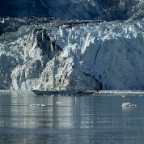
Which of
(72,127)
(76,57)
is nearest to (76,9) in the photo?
(76,57)

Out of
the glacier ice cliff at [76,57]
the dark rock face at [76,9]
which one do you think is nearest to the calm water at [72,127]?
the glacier ice cliff at [76,57]

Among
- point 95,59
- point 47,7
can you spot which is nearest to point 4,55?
point 95,59

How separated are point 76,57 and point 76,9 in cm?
3276

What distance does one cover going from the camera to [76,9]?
15575 centimetres

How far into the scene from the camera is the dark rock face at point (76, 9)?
508 ft

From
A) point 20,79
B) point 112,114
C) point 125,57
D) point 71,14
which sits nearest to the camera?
point 112,114

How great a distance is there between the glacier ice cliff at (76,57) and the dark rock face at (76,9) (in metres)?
13.4

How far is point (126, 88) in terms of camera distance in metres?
124

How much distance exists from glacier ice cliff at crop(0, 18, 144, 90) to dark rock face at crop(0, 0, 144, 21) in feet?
44.0

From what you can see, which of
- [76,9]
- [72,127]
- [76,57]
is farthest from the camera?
[76,9]

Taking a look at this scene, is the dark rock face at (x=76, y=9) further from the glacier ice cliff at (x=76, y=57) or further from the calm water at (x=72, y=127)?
the calm water at (x=72, y=127)

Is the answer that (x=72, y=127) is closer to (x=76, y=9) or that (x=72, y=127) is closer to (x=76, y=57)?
(x=76, y=57)

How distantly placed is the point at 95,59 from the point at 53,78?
826 centimetres

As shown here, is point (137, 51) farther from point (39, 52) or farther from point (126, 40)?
point (39, 52)
